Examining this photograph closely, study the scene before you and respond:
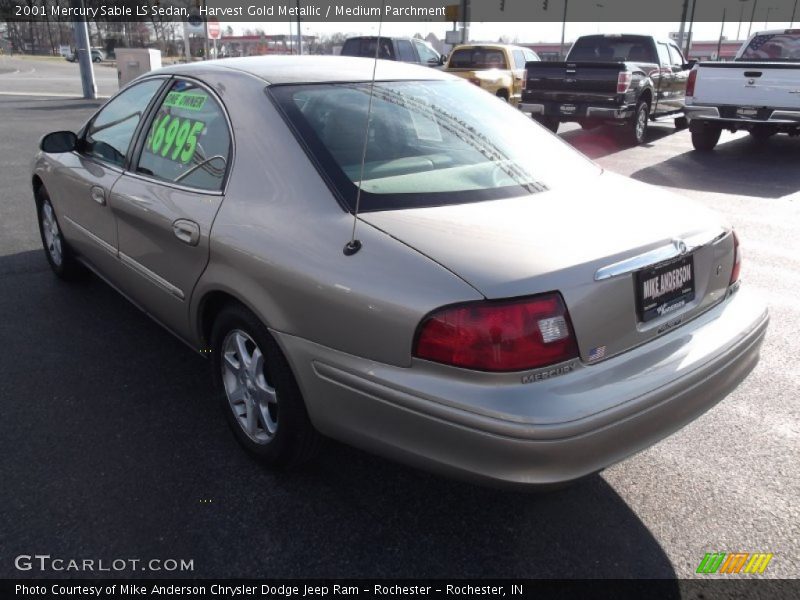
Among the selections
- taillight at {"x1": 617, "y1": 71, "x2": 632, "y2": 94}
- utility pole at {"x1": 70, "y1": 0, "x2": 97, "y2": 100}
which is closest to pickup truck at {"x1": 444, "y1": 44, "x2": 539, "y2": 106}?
taillight at {"x1": 617, "y1": 71, "x2": 632, "y2": 94}

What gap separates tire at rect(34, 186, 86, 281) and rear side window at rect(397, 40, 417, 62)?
42.7ft

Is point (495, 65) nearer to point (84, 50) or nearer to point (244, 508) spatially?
point (84, 50)

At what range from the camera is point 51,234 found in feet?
16.4

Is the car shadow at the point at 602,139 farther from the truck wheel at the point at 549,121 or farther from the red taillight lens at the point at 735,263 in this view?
the red taillight lens at the point at 735,263

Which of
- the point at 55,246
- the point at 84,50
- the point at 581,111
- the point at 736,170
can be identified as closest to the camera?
the point at 55,246

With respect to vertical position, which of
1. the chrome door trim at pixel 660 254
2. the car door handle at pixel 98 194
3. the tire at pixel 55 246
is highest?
the chrome door trim at pixel 660 254

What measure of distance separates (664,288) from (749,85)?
944 centimetres

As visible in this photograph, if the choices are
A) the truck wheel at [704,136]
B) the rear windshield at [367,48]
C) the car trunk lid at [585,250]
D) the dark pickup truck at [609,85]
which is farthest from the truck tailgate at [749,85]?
the car trunk lid at [585,250]

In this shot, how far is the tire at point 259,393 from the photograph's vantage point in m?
2.54

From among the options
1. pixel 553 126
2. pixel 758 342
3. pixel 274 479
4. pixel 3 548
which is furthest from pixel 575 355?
pixel 553 126

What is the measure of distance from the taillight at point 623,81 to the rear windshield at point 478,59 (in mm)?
4562

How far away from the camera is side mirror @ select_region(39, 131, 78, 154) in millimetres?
4086

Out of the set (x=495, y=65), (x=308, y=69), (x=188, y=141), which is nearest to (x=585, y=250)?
(x=308, y=69)

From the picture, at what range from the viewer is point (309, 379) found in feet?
7.86
